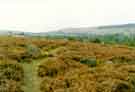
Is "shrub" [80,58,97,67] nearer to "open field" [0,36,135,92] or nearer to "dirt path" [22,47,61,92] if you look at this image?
"open field" [0,36,135,92]

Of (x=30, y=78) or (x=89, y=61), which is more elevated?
(x=89, y=61)

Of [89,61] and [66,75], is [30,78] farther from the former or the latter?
[89,61]

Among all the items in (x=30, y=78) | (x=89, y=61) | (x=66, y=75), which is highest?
(x=66, y=75)

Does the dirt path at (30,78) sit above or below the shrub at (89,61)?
below

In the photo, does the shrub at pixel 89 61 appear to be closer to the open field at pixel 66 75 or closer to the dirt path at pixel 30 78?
the open field at pixel 66 75

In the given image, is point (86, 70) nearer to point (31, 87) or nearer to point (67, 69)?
point (67, 69)

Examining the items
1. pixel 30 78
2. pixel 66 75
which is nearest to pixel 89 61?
pixel 66 75

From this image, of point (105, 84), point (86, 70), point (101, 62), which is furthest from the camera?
point (101, 62)

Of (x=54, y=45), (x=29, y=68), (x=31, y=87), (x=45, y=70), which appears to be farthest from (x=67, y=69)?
(x=54, y=45)

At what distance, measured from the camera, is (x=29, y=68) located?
990 inches

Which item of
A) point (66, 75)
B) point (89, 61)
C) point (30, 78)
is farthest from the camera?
point (89, 61)

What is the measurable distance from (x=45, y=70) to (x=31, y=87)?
3634 millimetres

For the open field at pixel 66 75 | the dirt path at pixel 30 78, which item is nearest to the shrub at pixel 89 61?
the open field at pixel 66 75

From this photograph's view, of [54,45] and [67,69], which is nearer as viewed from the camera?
[67,69]
